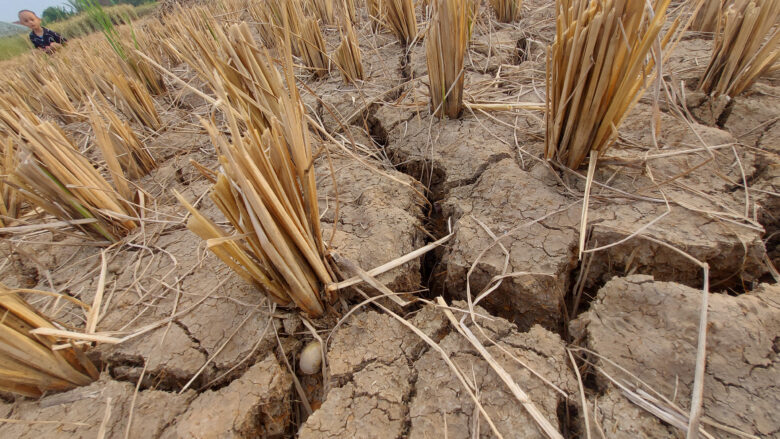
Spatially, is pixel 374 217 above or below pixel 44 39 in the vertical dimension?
below

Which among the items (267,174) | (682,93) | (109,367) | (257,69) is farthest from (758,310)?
(109,367)

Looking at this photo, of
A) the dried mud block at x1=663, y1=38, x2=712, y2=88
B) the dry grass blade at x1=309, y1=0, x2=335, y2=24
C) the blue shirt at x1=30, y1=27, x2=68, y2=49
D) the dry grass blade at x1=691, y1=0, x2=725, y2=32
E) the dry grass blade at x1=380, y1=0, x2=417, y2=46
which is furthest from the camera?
the blue shirt at x1=30, y1=27, x2=68, y2=49

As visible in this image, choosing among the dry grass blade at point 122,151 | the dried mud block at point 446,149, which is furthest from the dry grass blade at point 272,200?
the dry grass blade at point 122,151

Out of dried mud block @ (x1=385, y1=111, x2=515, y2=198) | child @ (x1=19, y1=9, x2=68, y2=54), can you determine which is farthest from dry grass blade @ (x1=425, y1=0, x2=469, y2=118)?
child @ (x1=19, y1=9, x2=68, y2=54)

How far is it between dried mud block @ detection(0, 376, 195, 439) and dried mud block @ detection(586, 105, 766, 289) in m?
1.49

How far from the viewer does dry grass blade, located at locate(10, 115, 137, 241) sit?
1223 mm

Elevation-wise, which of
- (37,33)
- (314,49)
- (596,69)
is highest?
(37,33)

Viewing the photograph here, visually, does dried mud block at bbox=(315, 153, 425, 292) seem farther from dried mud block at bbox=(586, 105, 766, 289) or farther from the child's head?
the child's head

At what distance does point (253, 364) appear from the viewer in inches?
42.1

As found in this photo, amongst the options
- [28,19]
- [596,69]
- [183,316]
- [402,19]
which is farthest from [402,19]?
[28,19]

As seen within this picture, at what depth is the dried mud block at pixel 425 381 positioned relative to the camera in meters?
0.88

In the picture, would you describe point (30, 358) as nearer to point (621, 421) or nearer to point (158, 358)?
point (158, 358)

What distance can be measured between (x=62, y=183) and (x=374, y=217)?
127 cm

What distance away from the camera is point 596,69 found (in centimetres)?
109
